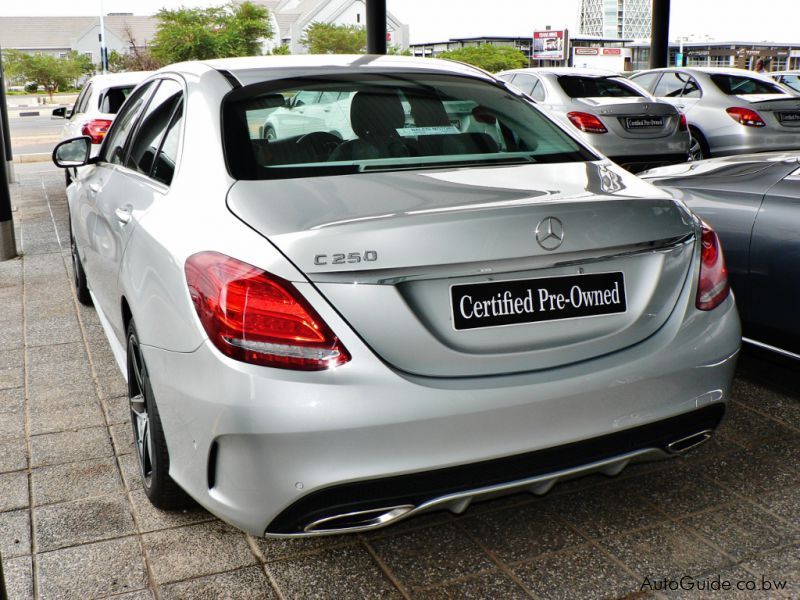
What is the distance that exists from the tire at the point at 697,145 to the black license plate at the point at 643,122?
51.8 inches

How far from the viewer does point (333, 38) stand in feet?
290

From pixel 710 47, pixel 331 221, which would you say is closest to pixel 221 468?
pixel 331 221

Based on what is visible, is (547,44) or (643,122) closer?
(643,122)

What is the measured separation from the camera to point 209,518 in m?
2.99

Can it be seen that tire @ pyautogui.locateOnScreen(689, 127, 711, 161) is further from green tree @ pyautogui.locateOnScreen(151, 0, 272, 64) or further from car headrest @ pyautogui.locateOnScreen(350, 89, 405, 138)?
green tree @ pyautogui.locateOnScreen(151, 0, 272, 64)

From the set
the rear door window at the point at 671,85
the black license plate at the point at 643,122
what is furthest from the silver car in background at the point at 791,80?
the black license plate at the point at 643,122

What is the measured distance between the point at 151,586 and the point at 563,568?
1215mm

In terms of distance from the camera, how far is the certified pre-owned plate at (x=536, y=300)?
2258mm

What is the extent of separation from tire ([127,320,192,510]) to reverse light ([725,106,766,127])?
971 cm

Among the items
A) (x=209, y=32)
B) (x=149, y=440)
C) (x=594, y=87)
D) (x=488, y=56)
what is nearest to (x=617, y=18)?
(x=488, y=56)

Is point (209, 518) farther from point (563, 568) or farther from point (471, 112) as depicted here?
point (471, 112)

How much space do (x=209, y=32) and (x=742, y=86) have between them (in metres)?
69.4

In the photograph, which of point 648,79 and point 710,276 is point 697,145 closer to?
point 648,79

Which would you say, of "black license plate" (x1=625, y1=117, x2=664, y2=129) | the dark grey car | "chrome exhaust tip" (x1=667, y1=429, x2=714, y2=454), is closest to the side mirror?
the dark grey car
